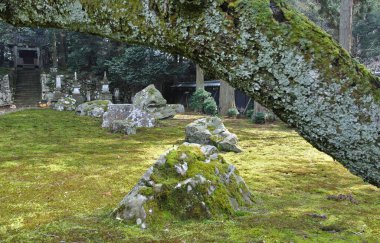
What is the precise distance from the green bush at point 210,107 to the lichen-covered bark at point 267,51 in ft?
77.8

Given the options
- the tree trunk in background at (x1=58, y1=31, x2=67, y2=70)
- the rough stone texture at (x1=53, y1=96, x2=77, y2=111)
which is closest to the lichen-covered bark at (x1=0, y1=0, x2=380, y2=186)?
the rough stone texture at (x1=53, y1=96, x2=77, y2=111)

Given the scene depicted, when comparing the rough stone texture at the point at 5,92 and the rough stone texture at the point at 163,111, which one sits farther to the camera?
the rough stone texture at the point at 5,92

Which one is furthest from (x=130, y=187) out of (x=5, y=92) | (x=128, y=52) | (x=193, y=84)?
(x=5, y=92)

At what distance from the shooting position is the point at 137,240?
186 inches

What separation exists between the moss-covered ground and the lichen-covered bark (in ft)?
10.9

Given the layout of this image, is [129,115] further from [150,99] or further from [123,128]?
[150,99]

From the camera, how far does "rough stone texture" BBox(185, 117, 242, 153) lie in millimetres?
11820

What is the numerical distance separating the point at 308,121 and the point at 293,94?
0.16 meters

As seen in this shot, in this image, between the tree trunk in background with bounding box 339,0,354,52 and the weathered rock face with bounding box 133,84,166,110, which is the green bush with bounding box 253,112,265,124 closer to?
the weathered rock face with bounding box 133,84,166,110

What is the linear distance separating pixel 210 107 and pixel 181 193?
2030 centimetres

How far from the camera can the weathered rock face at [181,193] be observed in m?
5.31

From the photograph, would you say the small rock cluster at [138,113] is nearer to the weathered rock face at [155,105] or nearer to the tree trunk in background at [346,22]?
the weathered rock face at [155,105]

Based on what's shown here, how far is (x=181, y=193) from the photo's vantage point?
18.1 feet

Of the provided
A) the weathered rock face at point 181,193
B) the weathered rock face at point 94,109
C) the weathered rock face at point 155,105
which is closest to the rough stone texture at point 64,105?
the weathered rock face at point 94,109
